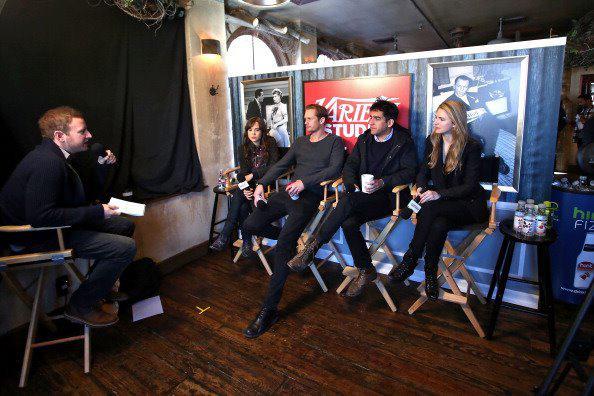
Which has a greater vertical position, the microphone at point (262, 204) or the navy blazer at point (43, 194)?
the navy blazer at point (43, 194)

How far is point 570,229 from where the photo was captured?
2.52 m

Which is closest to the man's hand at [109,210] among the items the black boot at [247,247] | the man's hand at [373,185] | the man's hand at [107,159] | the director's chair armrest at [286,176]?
the man's hand at [107,159]

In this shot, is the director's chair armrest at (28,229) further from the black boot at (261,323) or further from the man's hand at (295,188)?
the man's hand at (295,188)

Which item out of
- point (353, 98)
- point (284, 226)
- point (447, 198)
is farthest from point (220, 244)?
point (447, 198)

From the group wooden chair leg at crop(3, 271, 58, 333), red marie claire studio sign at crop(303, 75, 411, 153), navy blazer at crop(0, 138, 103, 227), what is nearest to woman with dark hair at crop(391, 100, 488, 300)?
red marie claire studio sign at crop(303, 75, 411, 153)

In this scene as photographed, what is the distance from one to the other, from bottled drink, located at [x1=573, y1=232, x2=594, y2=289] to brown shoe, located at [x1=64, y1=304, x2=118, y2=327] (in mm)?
3263

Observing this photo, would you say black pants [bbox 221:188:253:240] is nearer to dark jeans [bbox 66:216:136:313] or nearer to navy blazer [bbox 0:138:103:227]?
dark jeans [bbox 66:216:136:313]

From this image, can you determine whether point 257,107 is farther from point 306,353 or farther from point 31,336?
point 31,336

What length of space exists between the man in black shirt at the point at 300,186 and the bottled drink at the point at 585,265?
186 centimetres

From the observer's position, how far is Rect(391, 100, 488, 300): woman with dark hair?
2.34 metres

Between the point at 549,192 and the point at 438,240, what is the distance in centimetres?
99

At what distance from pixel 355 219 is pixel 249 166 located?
55.0 inches

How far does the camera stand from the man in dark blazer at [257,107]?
12.4 ft

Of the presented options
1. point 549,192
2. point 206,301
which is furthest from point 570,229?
point 206,301
